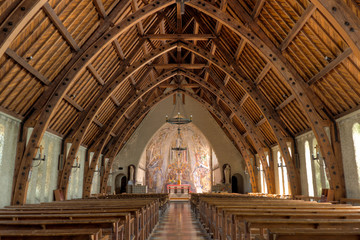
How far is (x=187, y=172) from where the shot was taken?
33.8 meters

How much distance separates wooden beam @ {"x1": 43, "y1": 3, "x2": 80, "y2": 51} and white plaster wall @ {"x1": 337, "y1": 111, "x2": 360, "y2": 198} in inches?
417

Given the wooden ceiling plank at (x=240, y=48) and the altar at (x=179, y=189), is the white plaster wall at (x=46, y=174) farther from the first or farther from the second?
the altar at (x=179, y=189)

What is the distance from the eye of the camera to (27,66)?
9.59 m

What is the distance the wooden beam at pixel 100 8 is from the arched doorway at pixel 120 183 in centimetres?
1803

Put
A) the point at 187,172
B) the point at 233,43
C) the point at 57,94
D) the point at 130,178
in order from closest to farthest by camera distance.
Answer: the point at 57,94, the point at 233,43, the point at 130,178, the point at 187,172

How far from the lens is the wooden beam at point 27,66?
8.62m

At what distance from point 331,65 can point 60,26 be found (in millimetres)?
9099

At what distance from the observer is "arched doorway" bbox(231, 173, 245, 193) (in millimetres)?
26702

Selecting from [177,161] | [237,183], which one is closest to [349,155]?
[237,183]

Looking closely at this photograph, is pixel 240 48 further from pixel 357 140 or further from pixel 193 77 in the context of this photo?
pixel 357 140

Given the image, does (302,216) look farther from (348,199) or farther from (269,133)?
(269,133)

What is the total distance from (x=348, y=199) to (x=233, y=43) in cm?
880

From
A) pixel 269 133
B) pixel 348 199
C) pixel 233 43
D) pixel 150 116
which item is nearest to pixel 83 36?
pixel 233 43

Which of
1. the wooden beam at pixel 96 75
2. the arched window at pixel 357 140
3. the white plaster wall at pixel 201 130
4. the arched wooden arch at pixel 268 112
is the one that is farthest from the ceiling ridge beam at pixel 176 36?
the white plaster wall at pixel 201 130
